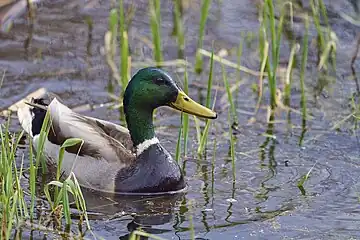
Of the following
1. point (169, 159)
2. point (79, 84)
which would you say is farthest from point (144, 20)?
point (169, 159)

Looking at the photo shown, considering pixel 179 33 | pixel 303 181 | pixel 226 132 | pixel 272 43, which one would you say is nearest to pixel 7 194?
pixel 303 181

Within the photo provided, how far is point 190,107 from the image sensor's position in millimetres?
6812

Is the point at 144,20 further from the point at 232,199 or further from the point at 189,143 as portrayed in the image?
the point at 232,199

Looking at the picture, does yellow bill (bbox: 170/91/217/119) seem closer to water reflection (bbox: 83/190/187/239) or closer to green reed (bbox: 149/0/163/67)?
water reflection (bbox: 83/190/187/239)

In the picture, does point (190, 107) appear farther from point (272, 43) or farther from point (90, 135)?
point (272, 43)

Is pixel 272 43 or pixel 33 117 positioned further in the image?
pixel 272 43

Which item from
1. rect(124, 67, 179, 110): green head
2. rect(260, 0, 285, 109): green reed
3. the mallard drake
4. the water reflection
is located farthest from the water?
rect(124, 67, 179, 110): green head

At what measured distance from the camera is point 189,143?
7578 millimetres

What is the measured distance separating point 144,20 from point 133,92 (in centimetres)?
338

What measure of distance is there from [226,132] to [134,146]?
1035 millimetres

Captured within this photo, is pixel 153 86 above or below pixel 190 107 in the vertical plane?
above

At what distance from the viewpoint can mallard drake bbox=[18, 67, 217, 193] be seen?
679cm

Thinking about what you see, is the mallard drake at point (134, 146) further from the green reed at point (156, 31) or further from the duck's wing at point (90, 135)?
the green reed at point (156, 31)

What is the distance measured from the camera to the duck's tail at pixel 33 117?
23.7 ft
